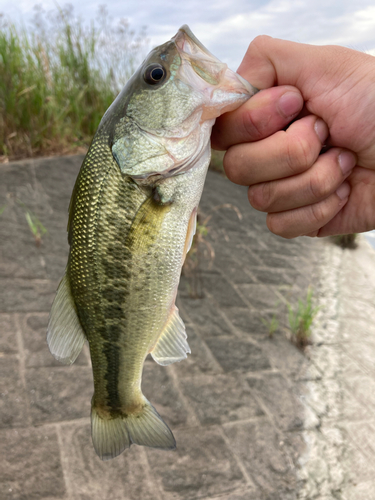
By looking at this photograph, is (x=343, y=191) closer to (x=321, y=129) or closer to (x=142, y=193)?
(x=321, y=129)

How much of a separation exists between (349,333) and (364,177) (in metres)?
3.28

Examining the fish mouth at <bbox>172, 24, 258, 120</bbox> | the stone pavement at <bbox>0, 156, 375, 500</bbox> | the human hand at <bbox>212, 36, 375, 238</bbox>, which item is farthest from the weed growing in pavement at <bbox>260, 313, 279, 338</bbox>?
the fish mouth at <bbox>172, 24, 258, 120</bbox>

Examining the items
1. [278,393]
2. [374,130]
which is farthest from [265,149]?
[278,393]

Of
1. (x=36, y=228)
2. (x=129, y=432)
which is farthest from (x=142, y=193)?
(x=36, y=228)

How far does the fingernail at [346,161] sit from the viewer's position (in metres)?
1.44

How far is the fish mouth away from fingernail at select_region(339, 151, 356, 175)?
44 centimetres

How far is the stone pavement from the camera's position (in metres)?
2.43

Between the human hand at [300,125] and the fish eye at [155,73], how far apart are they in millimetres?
258

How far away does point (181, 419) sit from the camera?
9.32 ft

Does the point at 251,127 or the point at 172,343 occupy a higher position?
the point at 251,127

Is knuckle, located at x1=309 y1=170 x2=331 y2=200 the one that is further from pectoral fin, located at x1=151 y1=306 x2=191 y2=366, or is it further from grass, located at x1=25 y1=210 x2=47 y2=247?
grass, located at x1=25 y1=210 x2=47 y2=247

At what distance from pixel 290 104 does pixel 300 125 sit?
3.0 inches

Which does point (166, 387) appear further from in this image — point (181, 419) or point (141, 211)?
point (141, 211)

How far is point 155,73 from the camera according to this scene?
1218 millimetres
